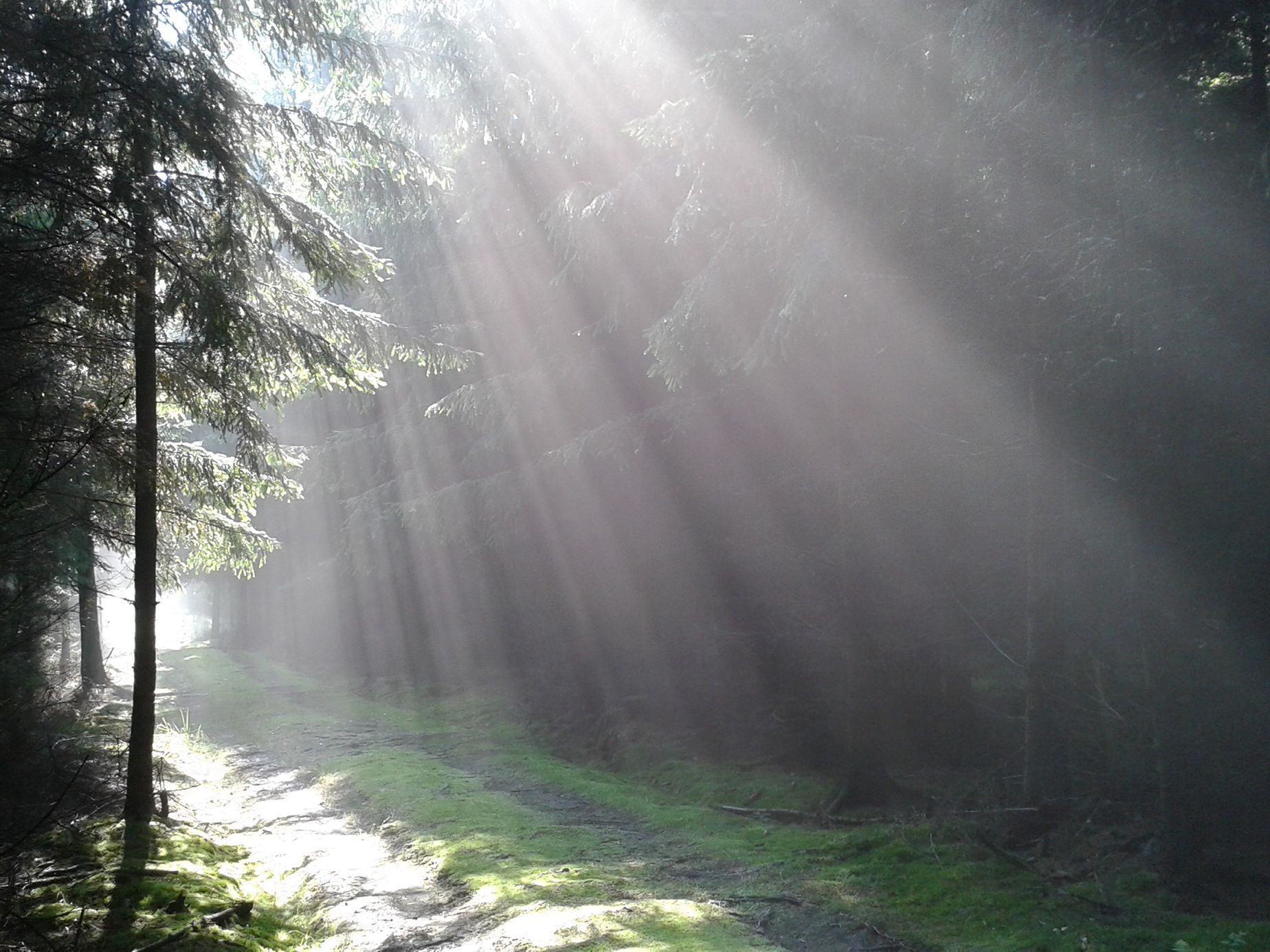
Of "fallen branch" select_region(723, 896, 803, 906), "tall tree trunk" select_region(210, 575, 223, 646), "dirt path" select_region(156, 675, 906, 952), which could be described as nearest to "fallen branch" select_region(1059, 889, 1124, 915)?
"dirt path" select_region(156, 675, 906, 952)

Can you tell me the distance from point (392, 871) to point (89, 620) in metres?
9.29

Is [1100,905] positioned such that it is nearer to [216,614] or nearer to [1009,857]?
[1009,857]

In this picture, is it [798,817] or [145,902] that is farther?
[798,817]

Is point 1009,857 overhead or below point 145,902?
below

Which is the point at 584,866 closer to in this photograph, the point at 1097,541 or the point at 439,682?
the point at 1097,541

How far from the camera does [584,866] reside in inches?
327

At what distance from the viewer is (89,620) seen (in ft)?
48.6

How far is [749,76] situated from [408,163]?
3.30m

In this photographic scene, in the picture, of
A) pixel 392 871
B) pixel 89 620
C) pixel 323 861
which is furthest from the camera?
pixel 89 620

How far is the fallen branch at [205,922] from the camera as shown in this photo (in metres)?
5.19

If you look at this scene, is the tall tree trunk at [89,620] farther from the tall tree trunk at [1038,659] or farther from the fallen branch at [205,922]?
the tall tree trunk at [1038,659]

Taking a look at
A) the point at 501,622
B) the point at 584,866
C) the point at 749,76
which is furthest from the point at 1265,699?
the point at 501,622

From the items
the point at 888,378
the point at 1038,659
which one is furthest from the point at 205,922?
the point at 888,378

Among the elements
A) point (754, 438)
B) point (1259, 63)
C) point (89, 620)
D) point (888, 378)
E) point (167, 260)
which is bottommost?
point (888, 378)
